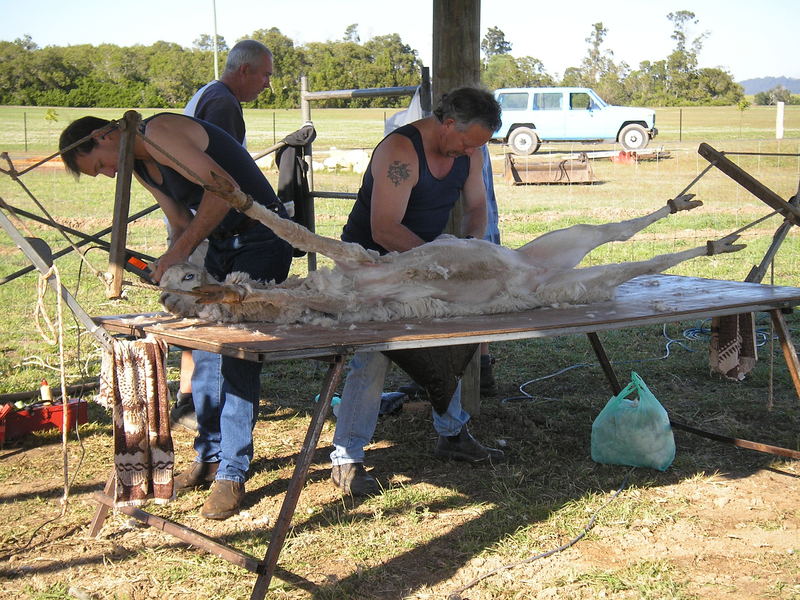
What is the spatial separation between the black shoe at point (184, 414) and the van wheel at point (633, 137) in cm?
1990

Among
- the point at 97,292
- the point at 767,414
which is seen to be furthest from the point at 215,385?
the point at 97,292

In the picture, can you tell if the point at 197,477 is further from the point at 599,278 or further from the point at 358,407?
the point at 599,278

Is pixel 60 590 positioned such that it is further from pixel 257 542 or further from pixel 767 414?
pixel 767 414

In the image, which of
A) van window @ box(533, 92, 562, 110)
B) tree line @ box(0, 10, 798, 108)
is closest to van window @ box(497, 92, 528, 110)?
van window @ box(533, 92, 562, 110)

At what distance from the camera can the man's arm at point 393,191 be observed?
3482 mm

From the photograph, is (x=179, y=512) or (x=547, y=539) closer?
(x=547, y=539)

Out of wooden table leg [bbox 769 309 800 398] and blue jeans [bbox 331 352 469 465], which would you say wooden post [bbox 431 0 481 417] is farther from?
wooden table leg [bbox 769 309 800 398]

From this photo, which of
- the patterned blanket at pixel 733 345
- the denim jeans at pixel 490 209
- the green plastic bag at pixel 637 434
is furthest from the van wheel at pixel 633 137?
the green plastic bag at pixel 637 434

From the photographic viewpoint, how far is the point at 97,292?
7590mm

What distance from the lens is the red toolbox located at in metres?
4.10

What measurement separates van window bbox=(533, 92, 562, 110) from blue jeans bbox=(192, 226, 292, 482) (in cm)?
2095

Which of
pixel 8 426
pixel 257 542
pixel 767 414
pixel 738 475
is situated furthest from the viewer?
pixel 767 414

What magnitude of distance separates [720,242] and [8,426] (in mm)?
3668

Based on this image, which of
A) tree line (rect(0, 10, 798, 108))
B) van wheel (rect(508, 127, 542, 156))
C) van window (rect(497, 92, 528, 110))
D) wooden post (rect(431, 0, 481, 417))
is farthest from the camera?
tree line (rect(0, 10, 798, 108))
